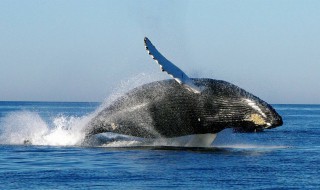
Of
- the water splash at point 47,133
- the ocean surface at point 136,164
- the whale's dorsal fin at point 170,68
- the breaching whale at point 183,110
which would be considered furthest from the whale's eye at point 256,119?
the water splash at point 47,133

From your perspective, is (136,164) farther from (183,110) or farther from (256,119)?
(256,119)

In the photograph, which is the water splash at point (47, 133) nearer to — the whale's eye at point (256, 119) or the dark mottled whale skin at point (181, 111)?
the dark mottled whale skin at point (181, 111)

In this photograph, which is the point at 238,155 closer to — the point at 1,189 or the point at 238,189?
the point at 238,189

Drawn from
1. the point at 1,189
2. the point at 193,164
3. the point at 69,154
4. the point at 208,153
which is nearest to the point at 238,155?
the point at 208,153

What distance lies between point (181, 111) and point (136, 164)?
3.93m

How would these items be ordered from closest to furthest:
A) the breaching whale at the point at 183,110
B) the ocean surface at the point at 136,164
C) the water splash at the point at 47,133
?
the ocean surface at the point at 136,164, the breaching whale at the point at 183,110, the water splash at the point at 47,133

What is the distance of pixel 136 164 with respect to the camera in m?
21.5

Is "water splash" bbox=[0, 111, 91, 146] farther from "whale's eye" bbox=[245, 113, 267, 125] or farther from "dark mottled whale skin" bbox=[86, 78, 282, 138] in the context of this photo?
"whale's eye" bbox=[245, 113, 267, 125]

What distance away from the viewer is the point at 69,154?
24.0 meters

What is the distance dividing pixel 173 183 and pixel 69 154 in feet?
22.1

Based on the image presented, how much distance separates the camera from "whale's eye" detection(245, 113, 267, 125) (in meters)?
23.9

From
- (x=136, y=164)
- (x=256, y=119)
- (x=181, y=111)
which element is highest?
(x=181, y=111)

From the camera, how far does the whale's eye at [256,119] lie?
2389 cm

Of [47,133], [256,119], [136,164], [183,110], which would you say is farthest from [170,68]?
[47,133]
